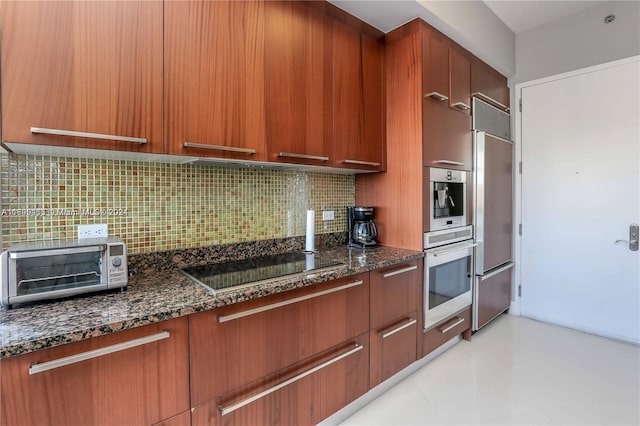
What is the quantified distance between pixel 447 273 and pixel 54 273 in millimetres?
2273

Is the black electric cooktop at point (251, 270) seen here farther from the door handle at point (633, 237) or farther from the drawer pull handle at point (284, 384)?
the door handle at point (633, 237)

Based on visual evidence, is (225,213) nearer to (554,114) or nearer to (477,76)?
(477,76)

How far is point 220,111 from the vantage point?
4.73 ft

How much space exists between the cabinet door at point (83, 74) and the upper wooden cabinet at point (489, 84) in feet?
7.86

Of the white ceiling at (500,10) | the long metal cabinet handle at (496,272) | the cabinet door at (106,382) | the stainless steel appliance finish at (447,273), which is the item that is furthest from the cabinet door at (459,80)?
the cabinet door at (106,382)

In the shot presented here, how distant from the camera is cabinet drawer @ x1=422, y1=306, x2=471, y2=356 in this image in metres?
2.13

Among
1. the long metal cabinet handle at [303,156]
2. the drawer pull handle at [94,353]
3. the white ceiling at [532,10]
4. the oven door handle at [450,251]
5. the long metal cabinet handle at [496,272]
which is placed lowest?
the long metal cabinet handle at [496,272]

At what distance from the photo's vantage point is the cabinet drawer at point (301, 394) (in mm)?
1190

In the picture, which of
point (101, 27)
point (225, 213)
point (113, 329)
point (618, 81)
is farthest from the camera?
point (618, 81)

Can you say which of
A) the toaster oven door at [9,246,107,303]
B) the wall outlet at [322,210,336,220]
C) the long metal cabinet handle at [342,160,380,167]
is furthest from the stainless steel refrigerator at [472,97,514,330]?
the toaster oven door at [9,246,107,303]

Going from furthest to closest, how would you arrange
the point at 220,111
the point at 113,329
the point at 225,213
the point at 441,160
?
the point at 441,160, the point at 225,213, the point at 220,111, the point at 113,329

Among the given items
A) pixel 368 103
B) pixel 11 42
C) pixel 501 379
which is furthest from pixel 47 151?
pixel 501 379

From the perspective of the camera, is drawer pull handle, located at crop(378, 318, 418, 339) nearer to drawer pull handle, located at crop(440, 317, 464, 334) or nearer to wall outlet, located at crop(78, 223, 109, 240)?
drawer pull handle, located at crop(440, 317, 464, 334)

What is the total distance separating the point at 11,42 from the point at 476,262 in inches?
118
